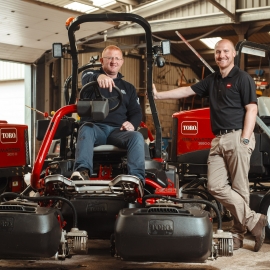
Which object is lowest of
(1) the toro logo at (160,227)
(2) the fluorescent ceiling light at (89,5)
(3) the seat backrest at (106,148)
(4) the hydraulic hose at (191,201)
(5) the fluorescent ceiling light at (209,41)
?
(1) the toro logo at (160,227)

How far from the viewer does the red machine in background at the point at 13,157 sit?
7.09 meters

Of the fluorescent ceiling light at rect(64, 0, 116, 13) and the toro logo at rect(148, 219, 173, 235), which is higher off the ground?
the fluorescent ceiling light at rect(64, 0, 116, 13)

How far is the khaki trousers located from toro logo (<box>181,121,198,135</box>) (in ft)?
6.85

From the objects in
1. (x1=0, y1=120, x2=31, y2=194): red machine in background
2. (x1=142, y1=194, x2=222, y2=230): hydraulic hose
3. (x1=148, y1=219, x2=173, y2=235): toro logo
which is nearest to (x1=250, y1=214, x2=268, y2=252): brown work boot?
(x1=142, y1=194, x2=222, y2=230): hydraulic hose

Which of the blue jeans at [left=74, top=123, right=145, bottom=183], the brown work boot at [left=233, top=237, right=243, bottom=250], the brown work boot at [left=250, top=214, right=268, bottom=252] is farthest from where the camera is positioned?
the brown work boot at [left=233, top=237, right=243, bottom=250]

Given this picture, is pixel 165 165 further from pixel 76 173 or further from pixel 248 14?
pixel 248 14

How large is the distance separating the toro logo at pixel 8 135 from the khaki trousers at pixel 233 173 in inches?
119

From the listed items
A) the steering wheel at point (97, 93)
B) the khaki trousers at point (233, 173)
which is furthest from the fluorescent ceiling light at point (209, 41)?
the steering wheel at point (97, 93)

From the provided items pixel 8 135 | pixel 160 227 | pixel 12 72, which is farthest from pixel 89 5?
pixel 160 227

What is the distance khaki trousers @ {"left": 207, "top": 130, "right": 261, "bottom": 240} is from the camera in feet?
16.3

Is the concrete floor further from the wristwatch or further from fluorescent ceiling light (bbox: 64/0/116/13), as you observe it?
fluorescent ceiling light (bbox: 64/0/116/13)

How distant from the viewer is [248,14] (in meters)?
15.9

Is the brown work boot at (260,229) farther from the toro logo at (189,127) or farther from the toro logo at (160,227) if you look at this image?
the toro logo at (189,127)

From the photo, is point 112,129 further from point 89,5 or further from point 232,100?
point 89,5
